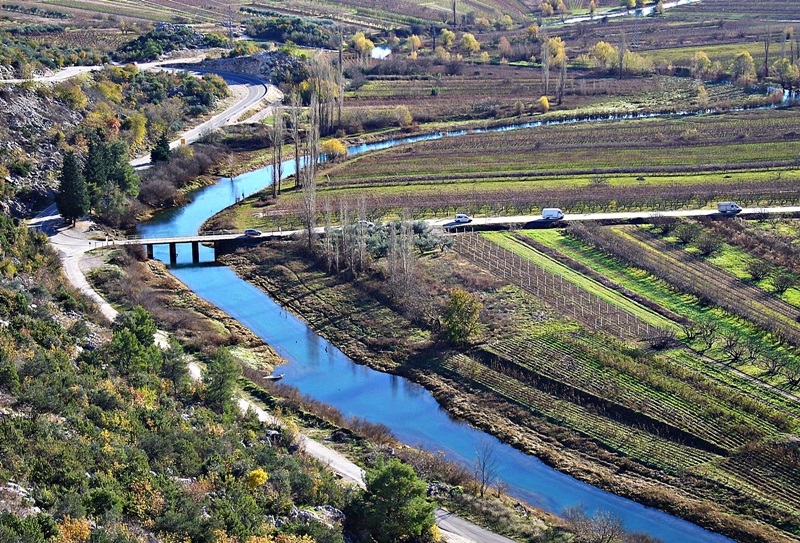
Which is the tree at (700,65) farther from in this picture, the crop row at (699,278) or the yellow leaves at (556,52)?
the crop row at (699,278)

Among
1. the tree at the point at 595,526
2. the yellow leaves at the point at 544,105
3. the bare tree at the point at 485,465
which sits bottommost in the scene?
the tree at the point at 595,526

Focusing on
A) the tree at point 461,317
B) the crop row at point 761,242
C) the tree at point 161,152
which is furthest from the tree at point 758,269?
the tree at point 161,152

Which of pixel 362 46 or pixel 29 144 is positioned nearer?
pixel 29 144

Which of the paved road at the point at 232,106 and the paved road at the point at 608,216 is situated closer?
the paved road at the point at 608,216

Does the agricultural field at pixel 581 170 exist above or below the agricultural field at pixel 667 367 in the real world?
above

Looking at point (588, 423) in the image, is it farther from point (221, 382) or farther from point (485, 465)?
point (221, 382)

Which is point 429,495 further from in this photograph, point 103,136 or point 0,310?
point 103,136

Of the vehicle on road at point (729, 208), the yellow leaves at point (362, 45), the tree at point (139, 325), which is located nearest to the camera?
the tree at point (139, 325)

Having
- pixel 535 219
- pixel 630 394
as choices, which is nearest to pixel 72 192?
pixel 535 219
